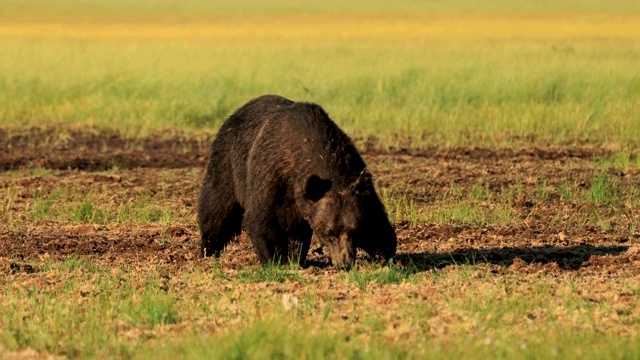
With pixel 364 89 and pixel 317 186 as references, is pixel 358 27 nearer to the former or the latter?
pixel 364 89

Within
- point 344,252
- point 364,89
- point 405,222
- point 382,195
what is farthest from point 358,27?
point 344,252

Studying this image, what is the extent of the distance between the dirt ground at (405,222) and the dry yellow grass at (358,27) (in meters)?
31.4

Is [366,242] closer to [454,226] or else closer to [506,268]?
[506,268]

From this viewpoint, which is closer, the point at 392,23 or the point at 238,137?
the point at 238,137

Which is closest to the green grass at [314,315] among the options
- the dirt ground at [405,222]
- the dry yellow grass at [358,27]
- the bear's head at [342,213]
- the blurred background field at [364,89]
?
the bear's head at [342,213]

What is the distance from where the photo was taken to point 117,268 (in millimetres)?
8703

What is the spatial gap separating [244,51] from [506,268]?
25573mm

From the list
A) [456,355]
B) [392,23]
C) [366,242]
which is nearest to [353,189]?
[366,242]

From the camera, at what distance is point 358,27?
59062 millimetres

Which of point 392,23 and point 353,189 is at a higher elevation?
point 353,189

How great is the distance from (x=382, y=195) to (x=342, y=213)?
417 cm

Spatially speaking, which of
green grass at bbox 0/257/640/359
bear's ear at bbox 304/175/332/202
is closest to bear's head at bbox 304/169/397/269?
bear's ear at bbox 304/175/332/202

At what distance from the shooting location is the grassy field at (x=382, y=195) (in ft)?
21.2

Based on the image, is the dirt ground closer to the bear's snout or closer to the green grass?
the green grass
